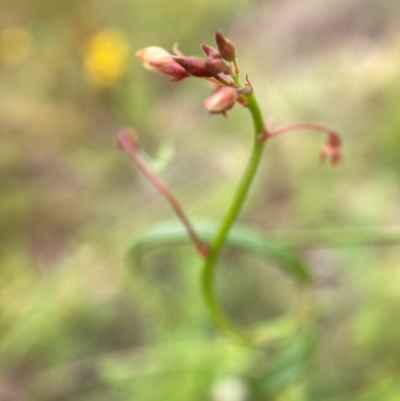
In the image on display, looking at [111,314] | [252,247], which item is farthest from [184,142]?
[252,247]

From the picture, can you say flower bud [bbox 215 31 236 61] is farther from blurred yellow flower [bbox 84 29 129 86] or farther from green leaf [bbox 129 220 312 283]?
blurred yellow flower [bbox 84 29 129 86]

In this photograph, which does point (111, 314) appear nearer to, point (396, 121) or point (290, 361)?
point (290, 361)

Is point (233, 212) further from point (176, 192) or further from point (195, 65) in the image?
point (176, 192)

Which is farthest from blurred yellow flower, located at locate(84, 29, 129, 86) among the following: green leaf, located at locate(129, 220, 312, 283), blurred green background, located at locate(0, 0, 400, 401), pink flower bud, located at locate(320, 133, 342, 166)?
pink flower bud, located at locate(320, 133, 342, 166)

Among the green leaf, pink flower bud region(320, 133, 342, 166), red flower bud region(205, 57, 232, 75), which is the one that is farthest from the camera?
the green leaf

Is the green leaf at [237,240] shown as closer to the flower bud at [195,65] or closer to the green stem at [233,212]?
the green stem at [233,212]

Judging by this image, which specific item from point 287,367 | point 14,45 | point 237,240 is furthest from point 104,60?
point 287,367

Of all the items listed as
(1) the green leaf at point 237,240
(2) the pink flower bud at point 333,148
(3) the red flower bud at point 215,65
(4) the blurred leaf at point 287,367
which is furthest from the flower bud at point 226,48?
(4) the blurred leaf at point 287,367
